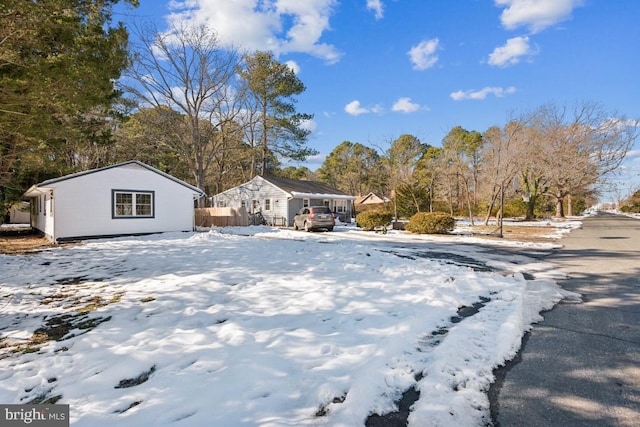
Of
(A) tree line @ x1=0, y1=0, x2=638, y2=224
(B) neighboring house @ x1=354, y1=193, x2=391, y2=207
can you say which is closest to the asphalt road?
(A) tree line @ x1=0, y1=0, x2=638, y2=224

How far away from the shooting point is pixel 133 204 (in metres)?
15.2

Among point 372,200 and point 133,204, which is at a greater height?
point 372,200

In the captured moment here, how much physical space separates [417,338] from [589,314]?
8.78ft

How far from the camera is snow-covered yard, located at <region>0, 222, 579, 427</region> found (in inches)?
92.4

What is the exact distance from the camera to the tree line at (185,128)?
5992mm

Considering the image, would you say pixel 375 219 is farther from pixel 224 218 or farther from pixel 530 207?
pixel 530 207

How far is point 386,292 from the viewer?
16.7 ft

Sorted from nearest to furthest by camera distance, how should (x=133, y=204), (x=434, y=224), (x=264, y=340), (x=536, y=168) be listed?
(x=264, y=340), (x=133, y=204), (x=434, y=224), (x=536, y=168)

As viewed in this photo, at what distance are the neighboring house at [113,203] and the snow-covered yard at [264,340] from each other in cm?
764

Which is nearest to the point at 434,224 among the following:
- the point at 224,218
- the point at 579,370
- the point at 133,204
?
the point at 579,370

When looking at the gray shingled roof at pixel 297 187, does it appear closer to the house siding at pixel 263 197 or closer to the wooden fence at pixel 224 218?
the house siding at pixel 263 197

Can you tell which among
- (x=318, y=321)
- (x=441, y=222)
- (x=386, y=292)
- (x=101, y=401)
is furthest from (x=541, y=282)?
(x=441, y=222)

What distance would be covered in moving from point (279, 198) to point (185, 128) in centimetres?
1013

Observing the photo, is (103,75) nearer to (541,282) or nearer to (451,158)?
(541,282)
